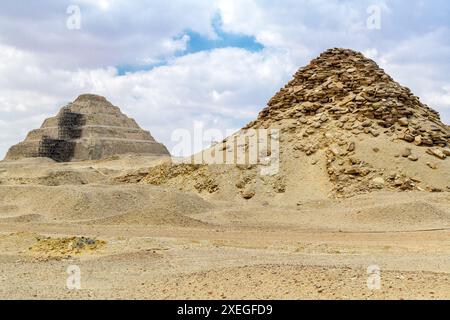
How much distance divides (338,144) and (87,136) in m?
57.9

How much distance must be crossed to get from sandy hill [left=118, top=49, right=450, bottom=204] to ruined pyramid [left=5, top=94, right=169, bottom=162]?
149ft

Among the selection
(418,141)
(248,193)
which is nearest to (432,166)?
(418,141)

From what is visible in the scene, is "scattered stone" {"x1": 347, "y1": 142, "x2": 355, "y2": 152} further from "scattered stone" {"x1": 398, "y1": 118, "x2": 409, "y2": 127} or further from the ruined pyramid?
the ruined pyramid

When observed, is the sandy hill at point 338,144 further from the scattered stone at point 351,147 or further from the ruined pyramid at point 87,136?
the ruined pyramid at point 87,136

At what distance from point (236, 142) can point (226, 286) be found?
20266mm

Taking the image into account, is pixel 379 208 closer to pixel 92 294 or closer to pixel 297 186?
pixel 297 186

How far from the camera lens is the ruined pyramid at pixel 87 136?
237 ft

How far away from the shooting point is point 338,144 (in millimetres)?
23969

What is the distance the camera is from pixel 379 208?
58.6 ft

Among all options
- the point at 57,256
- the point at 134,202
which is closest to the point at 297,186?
the point at 134,202

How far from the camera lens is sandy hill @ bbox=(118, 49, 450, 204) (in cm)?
2203

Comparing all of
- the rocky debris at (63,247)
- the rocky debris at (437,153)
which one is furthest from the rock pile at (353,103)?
the rocky debris at (63,247)

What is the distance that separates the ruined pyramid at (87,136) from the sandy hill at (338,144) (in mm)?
45464
